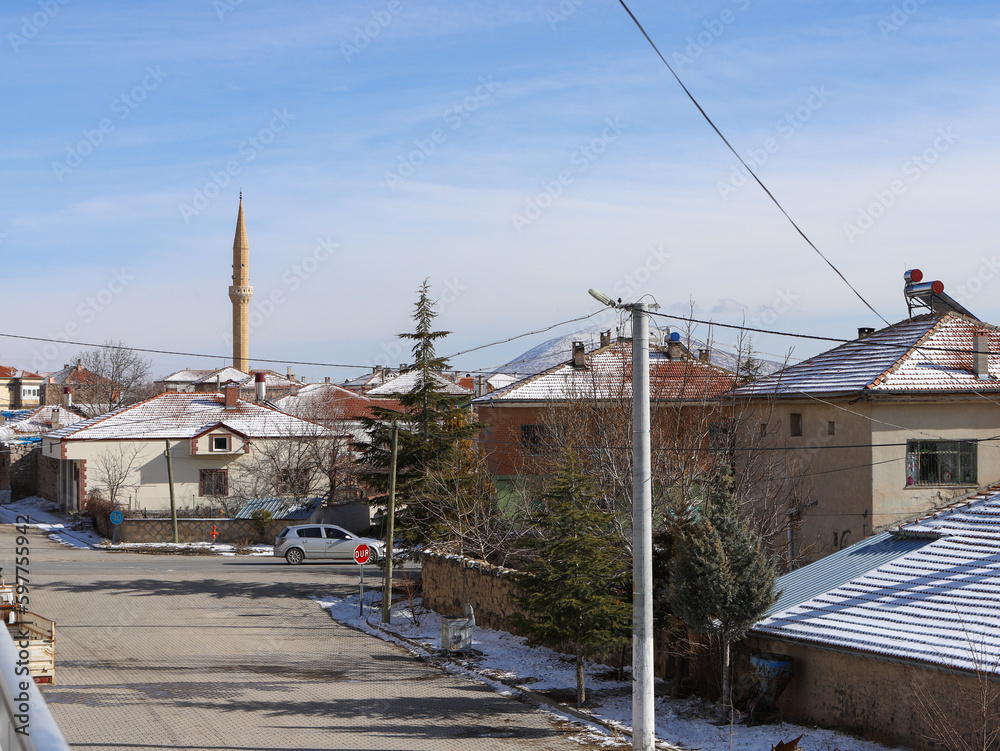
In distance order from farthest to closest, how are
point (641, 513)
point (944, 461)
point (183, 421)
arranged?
point (183, 421), point (944, 461), point (641, 513)

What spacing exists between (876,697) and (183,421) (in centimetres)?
4208

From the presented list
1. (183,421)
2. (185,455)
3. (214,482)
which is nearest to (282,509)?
(214,482)

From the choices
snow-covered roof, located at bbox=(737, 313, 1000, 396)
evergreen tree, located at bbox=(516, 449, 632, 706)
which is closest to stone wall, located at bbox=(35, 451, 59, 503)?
snow-covered roof, located at bbox=(737, 313, 1000, 396)

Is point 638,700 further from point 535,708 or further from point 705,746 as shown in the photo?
point 535,708

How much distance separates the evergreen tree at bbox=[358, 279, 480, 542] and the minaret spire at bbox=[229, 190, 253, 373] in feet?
213

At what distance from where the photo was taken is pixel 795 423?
2677 centimetres

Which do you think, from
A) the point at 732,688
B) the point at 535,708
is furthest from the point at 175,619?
the point at 732,688

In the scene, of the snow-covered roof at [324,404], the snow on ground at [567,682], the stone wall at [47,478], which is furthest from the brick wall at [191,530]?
the snow-covered roof at [324,404]

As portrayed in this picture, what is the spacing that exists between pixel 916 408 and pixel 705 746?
44.6ft

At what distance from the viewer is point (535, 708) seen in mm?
17125

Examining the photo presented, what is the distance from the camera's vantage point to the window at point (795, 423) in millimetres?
26609

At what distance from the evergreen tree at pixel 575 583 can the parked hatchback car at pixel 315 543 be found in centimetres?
2132

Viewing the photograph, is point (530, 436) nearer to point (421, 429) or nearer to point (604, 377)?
point (604, 377)

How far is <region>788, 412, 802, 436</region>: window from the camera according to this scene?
26.6 m
